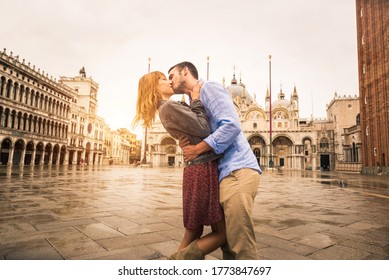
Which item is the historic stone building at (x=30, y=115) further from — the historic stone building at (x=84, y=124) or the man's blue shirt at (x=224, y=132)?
the man's blue shirt at (x=224, y=132)

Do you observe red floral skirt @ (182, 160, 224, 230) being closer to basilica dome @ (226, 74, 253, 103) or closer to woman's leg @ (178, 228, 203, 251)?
woman's leg @ (178, 228, 203, 251)

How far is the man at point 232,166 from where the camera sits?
144 centimetres

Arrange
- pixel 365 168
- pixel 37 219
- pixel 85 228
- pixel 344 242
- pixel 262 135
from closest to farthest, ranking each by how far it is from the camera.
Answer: pixel 344 242, pixel 85 228, pixel 37 219, pixel 365 168, pixel 262 135

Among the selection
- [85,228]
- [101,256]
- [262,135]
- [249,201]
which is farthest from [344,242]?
[262,135]

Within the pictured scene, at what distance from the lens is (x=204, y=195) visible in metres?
1.54

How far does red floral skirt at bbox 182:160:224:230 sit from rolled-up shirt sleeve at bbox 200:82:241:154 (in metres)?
0.17

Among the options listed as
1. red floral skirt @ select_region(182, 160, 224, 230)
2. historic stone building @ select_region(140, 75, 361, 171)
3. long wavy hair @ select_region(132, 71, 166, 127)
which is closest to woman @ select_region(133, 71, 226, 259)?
red floral skirt @ select_region(182, 160, 224, 230)

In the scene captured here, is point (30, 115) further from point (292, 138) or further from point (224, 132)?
point (292, 138)

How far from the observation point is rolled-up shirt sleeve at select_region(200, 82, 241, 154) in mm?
1433

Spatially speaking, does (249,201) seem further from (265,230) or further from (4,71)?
(4,71)

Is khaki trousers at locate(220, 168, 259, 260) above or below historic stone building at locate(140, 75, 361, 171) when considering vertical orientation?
below

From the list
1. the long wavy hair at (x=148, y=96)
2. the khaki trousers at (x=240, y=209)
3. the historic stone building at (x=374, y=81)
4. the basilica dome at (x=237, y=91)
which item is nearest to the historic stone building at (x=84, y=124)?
the basilica dome at (x=237, y=91)

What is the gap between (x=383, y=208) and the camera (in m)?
5.05

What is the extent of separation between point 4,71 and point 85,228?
99.3ft
